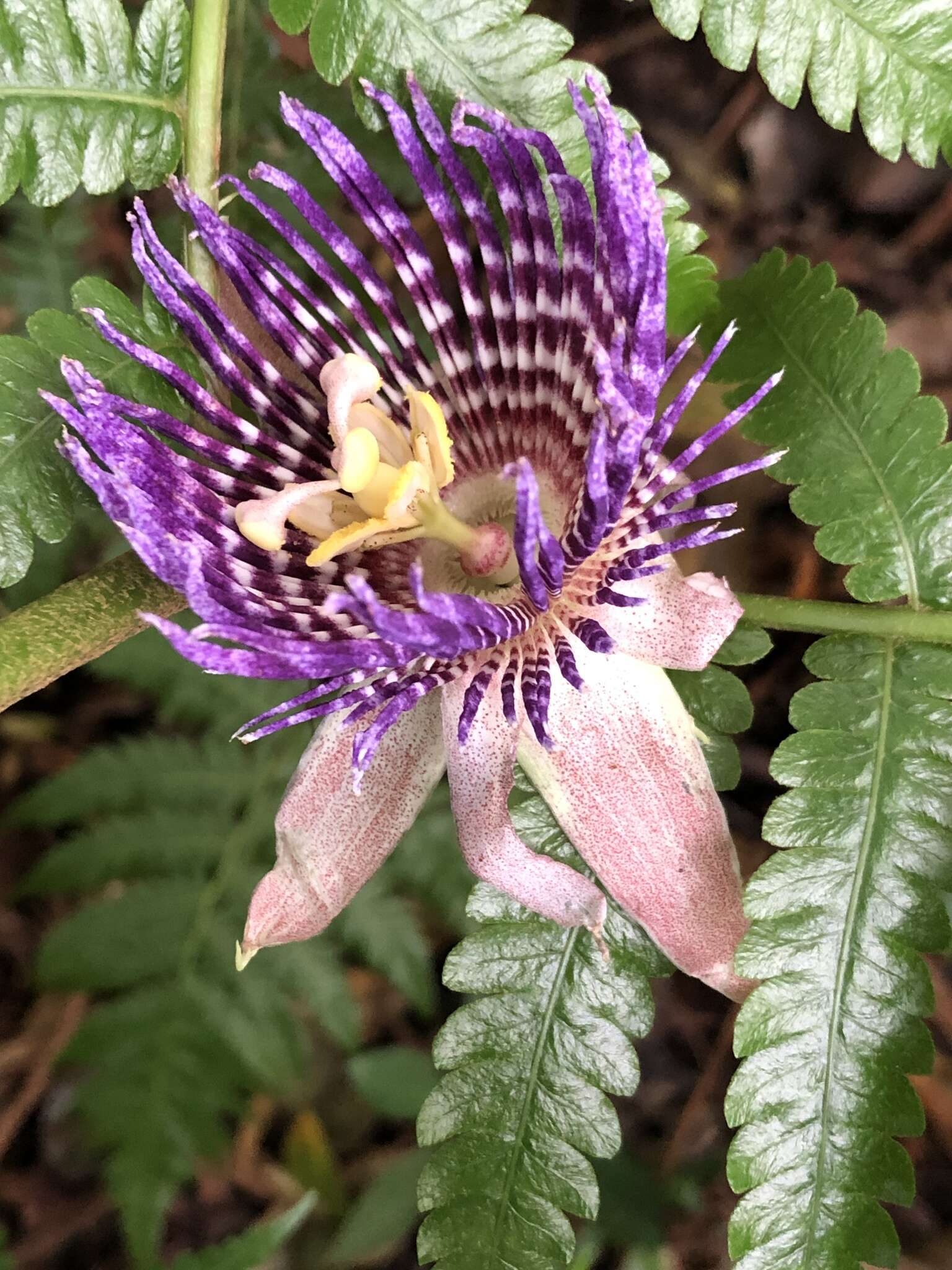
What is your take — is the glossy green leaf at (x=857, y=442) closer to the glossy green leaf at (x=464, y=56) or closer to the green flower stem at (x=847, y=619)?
the green flower stem at (x=847, y=619)

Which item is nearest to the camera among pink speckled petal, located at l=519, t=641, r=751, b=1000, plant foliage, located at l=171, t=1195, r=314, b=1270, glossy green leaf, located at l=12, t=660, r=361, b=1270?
pink speckled petal, located at l=519, t=641, r=751, b=1000

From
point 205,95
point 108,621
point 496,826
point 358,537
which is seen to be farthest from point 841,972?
point 205,95

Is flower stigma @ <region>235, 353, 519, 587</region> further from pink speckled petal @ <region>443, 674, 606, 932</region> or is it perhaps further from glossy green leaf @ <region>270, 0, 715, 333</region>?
glossy green leaf @ <region>270, 0, 715, 333</region>

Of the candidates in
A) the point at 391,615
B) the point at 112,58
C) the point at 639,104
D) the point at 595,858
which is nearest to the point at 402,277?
the point at 112,58

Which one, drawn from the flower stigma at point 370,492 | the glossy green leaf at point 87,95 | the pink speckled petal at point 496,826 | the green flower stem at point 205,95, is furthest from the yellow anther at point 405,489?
the glossy green leaf at point 87,95

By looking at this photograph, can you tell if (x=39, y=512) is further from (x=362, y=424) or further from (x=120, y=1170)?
(x=120, y=1170)

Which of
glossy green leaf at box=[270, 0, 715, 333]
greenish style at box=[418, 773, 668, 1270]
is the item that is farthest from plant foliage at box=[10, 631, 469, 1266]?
glossy green leaf at box=[270, 0, 715, 333]

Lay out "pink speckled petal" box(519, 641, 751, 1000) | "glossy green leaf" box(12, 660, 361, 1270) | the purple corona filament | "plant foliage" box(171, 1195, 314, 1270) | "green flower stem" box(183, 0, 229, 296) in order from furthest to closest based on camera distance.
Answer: "glossy green leaf" box(12, 660, 361, 1270)
"plant foliage" box(171, 1195, 314, 1270)
"green flower stem" box(183, 0, 229, 296)
"pink speckled petal" box(519, 641, 751, 1000)
the purple corona filament
